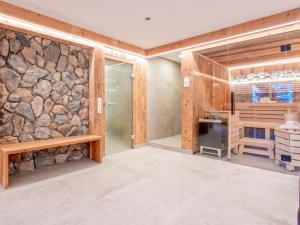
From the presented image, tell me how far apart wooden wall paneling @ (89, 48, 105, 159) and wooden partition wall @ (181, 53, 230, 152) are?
71.0 inches

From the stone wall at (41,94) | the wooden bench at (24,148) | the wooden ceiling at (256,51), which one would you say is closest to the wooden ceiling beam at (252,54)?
the wooden ceiling at (256,51)

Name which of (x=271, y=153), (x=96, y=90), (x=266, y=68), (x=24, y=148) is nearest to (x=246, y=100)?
(x=266, y=68)

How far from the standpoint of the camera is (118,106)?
448 cm

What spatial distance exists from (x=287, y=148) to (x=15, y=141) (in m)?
4.42

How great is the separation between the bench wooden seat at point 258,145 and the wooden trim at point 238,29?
2068 millimetres

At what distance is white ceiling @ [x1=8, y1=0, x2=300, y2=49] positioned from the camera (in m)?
2.76

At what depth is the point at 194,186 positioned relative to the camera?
268 cm

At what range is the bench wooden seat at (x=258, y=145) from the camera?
147 inches

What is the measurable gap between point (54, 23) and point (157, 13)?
1.71 m

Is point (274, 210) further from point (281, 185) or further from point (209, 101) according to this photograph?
point (209, 101)

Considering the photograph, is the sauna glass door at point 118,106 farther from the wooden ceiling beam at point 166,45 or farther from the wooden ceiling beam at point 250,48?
the wooden ceiling beam at point 250,48

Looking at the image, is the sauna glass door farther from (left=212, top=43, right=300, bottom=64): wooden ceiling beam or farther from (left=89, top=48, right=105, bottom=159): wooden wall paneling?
(left=212, top=43, right=300, bottom=64): wooden ceiling beam

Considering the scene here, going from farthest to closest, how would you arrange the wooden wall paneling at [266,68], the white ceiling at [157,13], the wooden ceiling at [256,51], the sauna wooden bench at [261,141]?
the sauna wooden bench at [261,141]
the wooden wall paneling at [266,68]
the wooden ceiling at [256,51]
the white ceiling at [157,13]

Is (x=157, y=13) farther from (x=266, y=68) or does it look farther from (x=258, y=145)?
(x=258, y=145)
